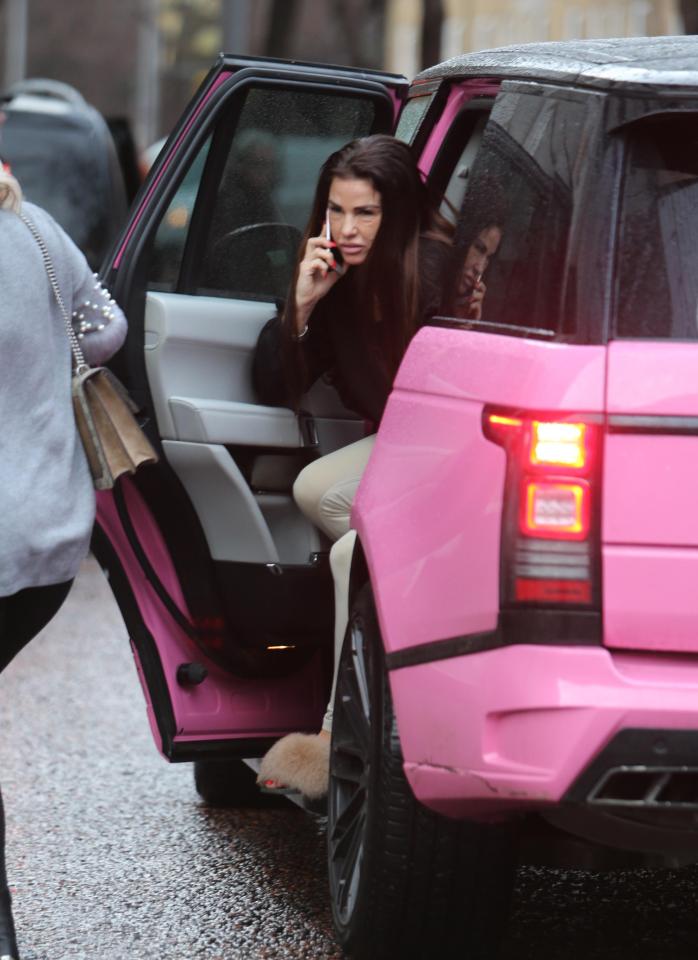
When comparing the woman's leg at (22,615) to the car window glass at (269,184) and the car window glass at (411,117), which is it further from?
the car window glass at (411,117)

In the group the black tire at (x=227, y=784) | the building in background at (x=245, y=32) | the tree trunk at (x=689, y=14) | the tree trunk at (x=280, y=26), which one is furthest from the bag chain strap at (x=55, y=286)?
the tree trunk at (x=280, y=26)

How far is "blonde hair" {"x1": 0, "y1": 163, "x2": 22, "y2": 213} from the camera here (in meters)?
4.46

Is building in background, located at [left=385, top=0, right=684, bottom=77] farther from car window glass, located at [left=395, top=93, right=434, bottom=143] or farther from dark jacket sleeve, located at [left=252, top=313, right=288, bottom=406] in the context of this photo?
dark jacket sleeve, located at [left=252, top=313, right=288, bottom=406]

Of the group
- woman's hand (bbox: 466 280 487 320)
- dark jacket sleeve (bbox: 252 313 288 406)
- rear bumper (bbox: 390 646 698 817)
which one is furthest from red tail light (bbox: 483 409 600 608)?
dark jacket sleeve (bbox: 252 313 288 406)

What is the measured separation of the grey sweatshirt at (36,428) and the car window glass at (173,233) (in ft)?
2.13

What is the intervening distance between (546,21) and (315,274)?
23865 millimetres

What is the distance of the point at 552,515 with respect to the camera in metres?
3.55

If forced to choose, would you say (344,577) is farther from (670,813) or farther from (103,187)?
(103,187)

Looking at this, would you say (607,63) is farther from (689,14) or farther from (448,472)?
(689,14)

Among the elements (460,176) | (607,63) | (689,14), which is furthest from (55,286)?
A: (689,14)

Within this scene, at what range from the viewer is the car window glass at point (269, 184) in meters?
5.32

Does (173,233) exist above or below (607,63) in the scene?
below

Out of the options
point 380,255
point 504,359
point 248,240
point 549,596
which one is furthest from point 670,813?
point 248,240

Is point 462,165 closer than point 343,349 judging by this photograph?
No
